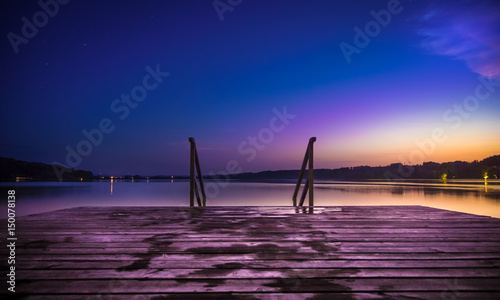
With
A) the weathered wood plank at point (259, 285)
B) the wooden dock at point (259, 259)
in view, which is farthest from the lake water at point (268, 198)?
the weathered wood plank at point (259, 285)

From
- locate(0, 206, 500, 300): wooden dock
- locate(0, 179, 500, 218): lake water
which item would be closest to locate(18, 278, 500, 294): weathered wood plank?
locate(0, 206, 500, 300): wooden dock

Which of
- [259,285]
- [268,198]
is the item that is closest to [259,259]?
[259,285]

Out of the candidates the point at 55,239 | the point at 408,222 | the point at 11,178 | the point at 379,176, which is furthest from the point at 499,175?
the point at 11,178

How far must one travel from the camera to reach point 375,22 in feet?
27.6

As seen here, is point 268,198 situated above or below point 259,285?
below

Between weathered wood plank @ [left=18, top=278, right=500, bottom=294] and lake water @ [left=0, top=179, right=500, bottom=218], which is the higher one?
weathered wood plank @ [left=18, top=278, right=500, bottom=294]

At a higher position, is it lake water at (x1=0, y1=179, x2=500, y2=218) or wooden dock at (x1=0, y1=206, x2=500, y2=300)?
wooden dock at (x1=0, y1=206, x2=500, y2=300)

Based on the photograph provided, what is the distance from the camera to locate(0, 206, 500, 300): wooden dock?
6.09 feet

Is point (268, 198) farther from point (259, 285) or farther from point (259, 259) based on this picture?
point (259, 285)

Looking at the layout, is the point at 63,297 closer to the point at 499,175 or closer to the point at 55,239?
the point at 55,239

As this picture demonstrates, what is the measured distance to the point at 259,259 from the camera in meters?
2.44

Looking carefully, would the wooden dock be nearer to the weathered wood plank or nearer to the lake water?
the weathered wood plank

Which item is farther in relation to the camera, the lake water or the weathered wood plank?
the lake water

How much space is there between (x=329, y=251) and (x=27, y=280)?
7.88 ft
